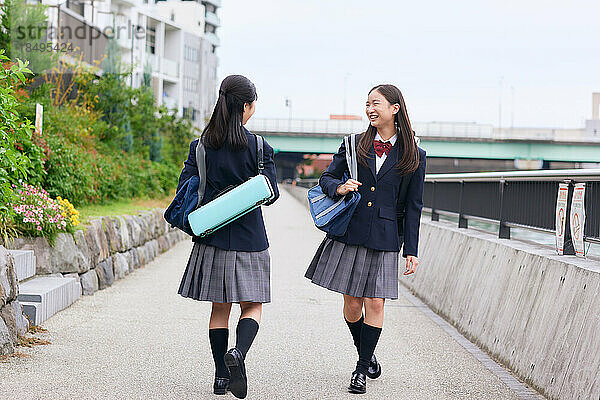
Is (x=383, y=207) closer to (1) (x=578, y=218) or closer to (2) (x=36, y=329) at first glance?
(1) (x=578, y=218)

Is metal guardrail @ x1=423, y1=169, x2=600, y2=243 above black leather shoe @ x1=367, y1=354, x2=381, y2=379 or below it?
above

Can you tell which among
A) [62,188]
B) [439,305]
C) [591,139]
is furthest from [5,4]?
[591,139]

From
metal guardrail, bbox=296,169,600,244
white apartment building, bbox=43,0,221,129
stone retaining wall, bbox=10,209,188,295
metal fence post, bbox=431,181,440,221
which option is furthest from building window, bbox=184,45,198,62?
metal guardrail, bbox=296,169,600,244

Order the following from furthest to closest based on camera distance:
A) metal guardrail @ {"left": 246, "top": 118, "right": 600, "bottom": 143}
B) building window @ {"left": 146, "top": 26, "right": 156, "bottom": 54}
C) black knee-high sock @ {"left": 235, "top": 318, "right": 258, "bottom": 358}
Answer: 1. building window @ {"left": 146, "top": 26, "right": 156, "bottom": 54}
2. metal guardrail @ {"left": 246, "top": 118, "right": 600, "bottom": 143}
3. black knee-high sock @ {"left": 235, "top": 318, "right": 258, "bottom": 358}

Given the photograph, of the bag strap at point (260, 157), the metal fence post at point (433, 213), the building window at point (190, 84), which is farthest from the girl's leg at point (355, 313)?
the building window at point (190, 84)

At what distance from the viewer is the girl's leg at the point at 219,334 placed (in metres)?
5.40

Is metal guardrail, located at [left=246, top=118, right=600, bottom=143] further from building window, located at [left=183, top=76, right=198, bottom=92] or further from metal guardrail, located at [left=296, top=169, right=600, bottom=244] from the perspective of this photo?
metal guardrail, located at [left=296, top=169, right=600, bottom=244]

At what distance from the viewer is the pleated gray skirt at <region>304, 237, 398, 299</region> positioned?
5.64 m

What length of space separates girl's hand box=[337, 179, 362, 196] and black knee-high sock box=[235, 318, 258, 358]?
0.98 m

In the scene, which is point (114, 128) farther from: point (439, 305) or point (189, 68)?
point (189, 68)

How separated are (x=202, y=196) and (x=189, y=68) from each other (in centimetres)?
8785

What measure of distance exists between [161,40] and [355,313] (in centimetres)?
7747

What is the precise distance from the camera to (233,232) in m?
5.22

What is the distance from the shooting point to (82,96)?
23.9 meters
